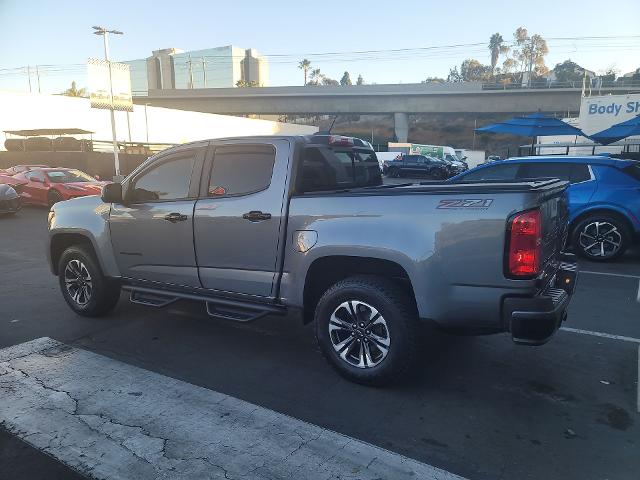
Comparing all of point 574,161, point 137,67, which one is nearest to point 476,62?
point 137,67

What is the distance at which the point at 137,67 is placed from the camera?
11981 cm

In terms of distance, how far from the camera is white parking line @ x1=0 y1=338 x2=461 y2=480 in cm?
277

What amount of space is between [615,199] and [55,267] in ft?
26.8

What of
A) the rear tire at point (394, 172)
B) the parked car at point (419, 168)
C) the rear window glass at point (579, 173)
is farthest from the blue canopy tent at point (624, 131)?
the rear tire at point (394, 172)

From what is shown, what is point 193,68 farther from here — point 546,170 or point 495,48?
point 546,170

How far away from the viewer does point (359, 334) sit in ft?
12.3

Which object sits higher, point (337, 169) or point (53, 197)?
point (337, 169)

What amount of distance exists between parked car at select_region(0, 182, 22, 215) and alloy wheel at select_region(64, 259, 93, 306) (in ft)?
34.7

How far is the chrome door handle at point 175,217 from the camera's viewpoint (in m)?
4.50

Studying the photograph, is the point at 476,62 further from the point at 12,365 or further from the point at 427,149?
the point at 12,365

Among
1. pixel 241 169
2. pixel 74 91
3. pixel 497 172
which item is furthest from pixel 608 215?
pixel 74 91

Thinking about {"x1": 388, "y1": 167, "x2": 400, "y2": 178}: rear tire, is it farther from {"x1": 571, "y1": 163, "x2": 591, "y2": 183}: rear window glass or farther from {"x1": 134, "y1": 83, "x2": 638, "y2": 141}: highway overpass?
{"x1": 134, "y1": 83, "x2": 638, "y2": 141}: highway overpass

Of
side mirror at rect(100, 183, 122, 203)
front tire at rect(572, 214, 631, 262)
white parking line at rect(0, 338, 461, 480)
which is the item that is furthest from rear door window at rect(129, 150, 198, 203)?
front tire at rect(572, 214, 631, 262)

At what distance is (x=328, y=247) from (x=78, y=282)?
3.25m
